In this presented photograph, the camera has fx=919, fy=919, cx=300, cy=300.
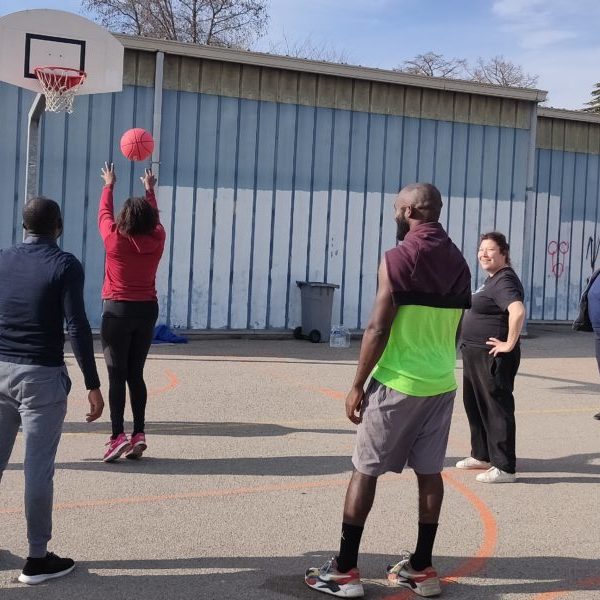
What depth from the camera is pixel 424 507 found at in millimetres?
4773

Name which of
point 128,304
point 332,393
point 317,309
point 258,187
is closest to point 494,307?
point 128,304

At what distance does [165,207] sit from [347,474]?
9.64 metres

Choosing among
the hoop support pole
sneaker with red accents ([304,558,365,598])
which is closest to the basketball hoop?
the hoop support pole

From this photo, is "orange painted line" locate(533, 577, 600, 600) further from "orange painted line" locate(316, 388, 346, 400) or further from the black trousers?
"orange painted line" locate(316, 388, 346, 400)

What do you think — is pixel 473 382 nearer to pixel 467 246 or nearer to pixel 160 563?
pixel 160 563

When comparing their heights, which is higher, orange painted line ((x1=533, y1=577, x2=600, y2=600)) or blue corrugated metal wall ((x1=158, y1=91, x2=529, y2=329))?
blue corrugated metal wall ((x1=158, y1=91, x2=529, y2=329))

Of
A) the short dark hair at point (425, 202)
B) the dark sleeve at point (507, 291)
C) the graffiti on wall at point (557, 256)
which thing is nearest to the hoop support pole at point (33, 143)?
the dark sleeve at point (507, 291)

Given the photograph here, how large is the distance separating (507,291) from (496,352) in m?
0.47

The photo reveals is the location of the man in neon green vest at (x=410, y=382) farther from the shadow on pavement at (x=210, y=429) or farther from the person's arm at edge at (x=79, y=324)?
the shadow on pavement at (x=210, y=429)

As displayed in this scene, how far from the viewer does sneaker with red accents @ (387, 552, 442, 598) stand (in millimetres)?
4727

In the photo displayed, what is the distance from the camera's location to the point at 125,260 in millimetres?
7258

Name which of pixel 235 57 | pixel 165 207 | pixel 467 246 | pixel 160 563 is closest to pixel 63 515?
pixel 160 563

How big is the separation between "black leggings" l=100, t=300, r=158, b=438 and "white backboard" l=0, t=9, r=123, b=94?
5126 millimetres

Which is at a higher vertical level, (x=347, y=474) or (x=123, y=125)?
(x=123, y=125)
